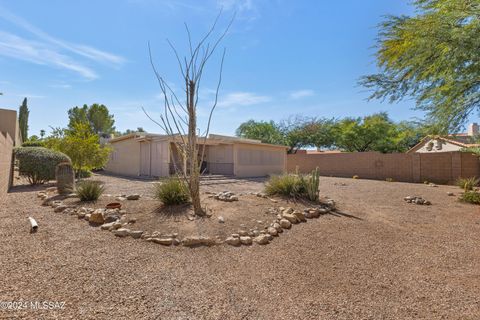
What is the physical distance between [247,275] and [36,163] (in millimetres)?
10344

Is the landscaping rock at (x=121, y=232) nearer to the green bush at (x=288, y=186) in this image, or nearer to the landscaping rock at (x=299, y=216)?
the landscaping rock at (x=299, y=216)

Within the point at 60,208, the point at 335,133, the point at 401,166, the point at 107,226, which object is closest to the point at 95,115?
the point at 335,133

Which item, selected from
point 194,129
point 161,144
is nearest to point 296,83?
point 161,144

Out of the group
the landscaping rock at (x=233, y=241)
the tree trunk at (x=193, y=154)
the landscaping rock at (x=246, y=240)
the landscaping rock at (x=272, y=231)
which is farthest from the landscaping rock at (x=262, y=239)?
the tree trunk at (x=193, y=154)

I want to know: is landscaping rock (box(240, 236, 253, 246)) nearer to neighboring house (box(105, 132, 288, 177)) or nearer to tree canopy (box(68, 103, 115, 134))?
neighboring house (box(105, 132, 288, 177))

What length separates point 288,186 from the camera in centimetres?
712

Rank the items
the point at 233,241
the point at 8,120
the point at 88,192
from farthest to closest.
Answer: the point at 8,120
the point at 88,192
the point at 233,241

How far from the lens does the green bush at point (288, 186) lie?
23.1ft

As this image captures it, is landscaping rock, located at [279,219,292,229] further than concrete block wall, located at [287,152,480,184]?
No

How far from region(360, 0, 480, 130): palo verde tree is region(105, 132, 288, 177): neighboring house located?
1014 cm

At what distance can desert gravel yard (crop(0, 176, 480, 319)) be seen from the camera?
2340mm

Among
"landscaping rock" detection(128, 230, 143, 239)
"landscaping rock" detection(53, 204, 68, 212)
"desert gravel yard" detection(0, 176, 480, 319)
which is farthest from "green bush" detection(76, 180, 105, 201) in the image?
"landscaping rock" detection(128, 230, 143, 239)

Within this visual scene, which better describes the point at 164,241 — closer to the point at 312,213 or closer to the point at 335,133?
the point at 312,213

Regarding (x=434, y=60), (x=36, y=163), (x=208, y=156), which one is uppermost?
(x=434, y=60)
